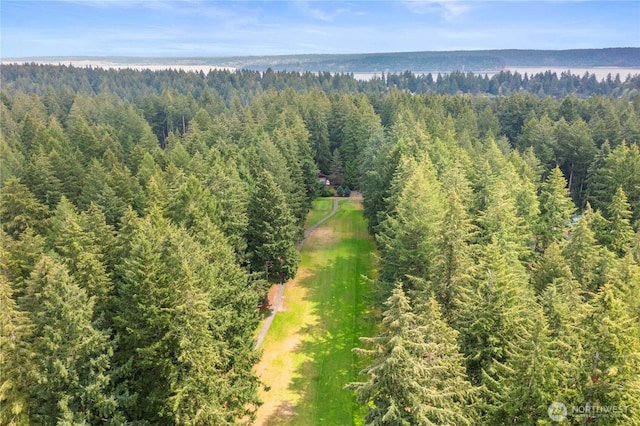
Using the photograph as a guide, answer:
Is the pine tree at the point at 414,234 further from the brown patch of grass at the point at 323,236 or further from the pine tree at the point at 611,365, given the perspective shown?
the brown patch of grass at the point at 323,236

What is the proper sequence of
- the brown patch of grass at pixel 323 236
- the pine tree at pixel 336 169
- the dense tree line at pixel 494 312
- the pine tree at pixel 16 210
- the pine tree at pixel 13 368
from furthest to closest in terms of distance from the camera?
the pine tree at pixel 336 169
the brown patch of grass at pixel 323 236
the pine tree at pixel 16 210
the pine tree at pixel 13 368
the dense tree line at pixel 494 312

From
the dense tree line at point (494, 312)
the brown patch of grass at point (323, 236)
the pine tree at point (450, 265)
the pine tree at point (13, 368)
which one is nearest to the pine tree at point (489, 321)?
the dense tree line at point (494, 312)

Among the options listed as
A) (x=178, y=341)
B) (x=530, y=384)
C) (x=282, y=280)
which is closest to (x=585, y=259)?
(x=530, y=384)

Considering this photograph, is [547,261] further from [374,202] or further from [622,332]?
[374,202]

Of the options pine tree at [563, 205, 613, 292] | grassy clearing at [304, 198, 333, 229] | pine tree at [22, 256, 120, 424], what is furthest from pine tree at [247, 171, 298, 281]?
pine tree at [563, 205, 613, 292]

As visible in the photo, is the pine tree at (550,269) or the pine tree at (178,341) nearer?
the pine tree at (178,341)

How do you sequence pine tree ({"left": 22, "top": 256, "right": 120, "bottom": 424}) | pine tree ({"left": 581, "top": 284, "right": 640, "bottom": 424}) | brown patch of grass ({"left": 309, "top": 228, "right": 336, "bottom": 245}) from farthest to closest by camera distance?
brown patch of grass ({"left": 309, "top": 228, "right": 336, "bottom": 245}) < pine tree ({"left": 22, "top": 256, "right": 120, "bottom": 424}) < pine tree ({"left": 581, "top": 284, "right": 640, "bottom": 424})

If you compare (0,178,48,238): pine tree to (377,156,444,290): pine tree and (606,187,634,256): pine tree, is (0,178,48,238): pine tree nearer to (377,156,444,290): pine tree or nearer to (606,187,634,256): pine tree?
(377,156,444,290): pine tree

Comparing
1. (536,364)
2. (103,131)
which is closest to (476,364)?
(536,364)
